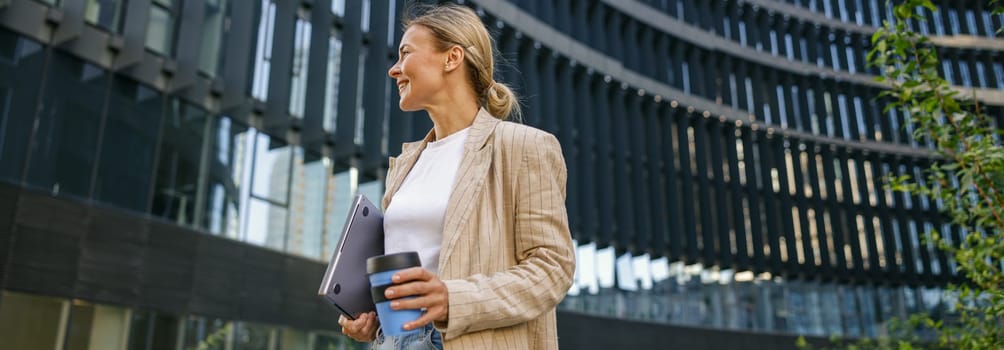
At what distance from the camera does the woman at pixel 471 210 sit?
1746 millimetres

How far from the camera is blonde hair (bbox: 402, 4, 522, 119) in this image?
2.16 m

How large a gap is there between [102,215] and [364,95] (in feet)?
22.9

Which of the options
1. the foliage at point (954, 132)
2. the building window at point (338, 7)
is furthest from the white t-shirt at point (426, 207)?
the building window at point (338, 7)

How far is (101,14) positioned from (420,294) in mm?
13271

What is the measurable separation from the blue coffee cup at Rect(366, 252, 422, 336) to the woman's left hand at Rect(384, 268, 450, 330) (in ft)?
0.05

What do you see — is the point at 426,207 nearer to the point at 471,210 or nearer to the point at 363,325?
the point at 471,210

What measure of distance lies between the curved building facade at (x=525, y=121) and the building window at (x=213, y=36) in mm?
39

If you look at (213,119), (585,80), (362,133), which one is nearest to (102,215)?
(213,119)

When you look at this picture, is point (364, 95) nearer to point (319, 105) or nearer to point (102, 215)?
point (319, 105)

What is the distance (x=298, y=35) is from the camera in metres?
17.4

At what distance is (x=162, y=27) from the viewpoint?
14312mm

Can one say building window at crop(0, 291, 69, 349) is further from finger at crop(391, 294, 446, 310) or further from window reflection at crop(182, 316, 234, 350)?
finger at crop(391, 294, 446, 310)

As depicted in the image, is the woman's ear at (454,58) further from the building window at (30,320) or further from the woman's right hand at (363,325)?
the building window at (30,320)

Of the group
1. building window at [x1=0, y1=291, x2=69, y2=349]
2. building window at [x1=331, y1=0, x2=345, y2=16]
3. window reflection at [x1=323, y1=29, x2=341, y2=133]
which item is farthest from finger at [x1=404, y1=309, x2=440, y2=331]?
building window at [x1=331, y1=0, x2=345, y2=16]
